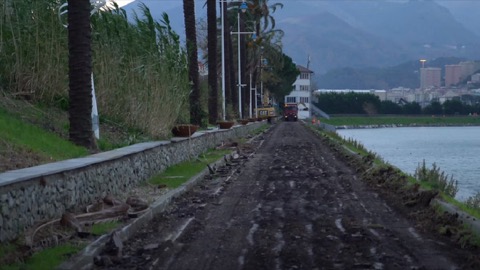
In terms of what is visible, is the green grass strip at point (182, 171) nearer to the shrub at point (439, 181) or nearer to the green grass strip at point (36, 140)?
the green grass strip at point (36, 140)

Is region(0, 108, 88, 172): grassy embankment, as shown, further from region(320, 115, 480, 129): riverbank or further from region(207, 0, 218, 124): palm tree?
region(320, 115, 480, 129): riverbank

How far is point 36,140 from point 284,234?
22.4ft

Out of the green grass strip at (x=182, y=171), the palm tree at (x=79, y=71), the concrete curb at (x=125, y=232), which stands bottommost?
the green grass strip at (x=182, y=171)

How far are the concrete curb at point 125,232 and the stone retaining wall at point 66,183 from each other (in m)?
0.94

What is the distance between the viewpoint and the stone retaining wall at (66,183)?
11047 millimetres

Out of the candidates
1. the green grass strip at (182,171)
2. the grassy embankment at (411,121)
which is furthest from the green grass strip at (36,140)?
the grassy embankment at (411,121)

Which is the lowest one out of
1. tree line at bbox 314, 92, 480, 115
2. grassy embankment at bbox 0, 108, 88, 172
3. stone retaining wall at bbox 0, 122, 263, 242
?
tree line at bbox 314, 92, 480, 115

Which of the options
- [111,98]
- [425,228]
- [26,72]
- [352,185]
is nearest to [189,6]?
[111,98]

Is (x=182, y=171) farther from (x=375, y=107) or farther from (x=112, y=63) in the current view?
(x=375, y=107)

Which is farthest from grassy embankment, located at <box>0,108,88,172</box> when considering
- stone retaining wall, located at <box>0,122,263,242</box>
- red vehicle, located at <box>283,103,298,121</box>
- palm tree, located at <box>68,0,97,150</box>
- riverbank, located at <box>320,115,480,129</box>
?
riverbank, located at <box>320,115,480,129</box>

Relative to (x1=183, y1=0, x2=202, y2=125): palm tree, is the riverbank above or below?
below

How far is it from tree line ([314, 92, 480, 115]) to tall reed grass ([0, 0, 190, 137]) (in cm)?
13171

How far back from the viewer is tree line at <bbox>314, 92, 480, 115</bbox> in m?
161

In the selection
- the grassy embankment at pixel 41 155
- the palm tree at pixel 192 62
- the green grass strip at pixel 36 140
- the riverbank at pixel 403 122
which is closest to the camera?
the grassy embankment at pixel 41 155
